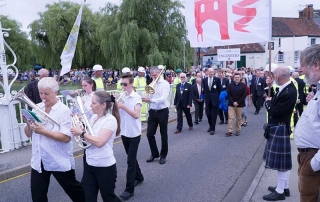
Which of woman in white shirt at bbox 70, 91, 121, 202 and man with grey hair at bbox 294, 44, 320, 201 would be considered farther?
woman in white shirt at bbox 70, 91, 121, 202

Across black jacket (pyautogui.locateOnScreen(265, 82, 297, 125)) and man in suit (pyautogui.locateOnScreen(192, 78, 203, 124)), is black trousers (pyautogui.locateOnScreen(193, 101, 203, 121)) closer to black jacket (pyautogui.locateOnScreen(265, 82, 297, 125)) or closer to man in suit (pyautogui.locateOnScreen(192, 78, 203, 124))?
man in suit (pyautogui.locateOnScreen(192, 78, 203, 124))

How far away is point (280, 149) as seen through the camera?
4.36 m

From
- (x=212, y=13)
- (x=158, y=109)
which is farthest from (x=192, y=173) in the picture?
(x=212, y=13)

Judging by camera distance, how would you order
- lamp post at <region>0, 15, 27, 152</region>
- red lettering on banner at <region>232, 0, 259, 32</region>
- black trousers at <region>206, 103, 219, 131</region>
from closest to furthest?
lamp post at <region>0, 15, 27, 152</region>, red lettering on banner at <region>232, 0, 259, 32</region>, black trousers at <region>206, 103, 219, 131</region>

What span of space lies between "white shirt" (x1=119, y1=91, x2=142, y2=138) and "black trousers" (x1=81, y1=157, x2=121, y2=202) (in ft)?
4.60

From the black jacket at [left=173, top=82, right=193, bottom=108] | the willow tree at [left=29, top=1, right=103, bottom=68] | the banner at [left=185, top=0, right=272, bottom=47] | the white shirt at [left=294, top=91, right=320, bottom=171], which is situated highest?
the willow tree at [left=29, top=1, right=103, bottom=68]

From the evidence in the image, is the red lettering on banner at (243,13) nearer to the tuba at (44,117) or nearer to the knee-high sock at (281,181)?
the knee-high sock at (281,181)

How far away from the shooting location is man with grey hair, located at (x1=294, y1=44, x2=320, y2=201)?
8.63 ft

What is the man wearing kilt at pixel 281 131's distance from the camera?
4.33 meters

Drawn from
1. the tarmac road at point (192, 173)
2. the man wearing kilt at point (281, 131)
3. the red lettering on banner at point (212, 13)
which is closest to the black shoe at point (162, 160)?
the tarmac road at point (192, 173)

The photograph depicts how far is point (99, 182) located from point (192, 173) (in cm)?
281

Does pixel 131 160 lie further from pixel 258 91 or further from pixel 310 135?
pixel 258 91

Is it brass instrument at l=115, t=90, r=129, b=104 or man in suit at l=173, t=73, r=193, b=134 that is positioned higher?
brass instrument at l=115, t=90, r=129, b=104

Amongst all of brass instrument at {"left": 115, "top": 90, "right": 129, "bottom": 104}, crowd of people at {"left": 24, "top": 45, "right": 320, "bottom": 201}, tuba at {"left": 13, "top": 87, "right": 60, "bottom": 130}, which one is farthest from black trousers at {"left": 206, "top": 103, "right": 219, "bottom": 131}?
tuba at {"left": 13, "top": 87, "right": 60, "bottom": 130}
